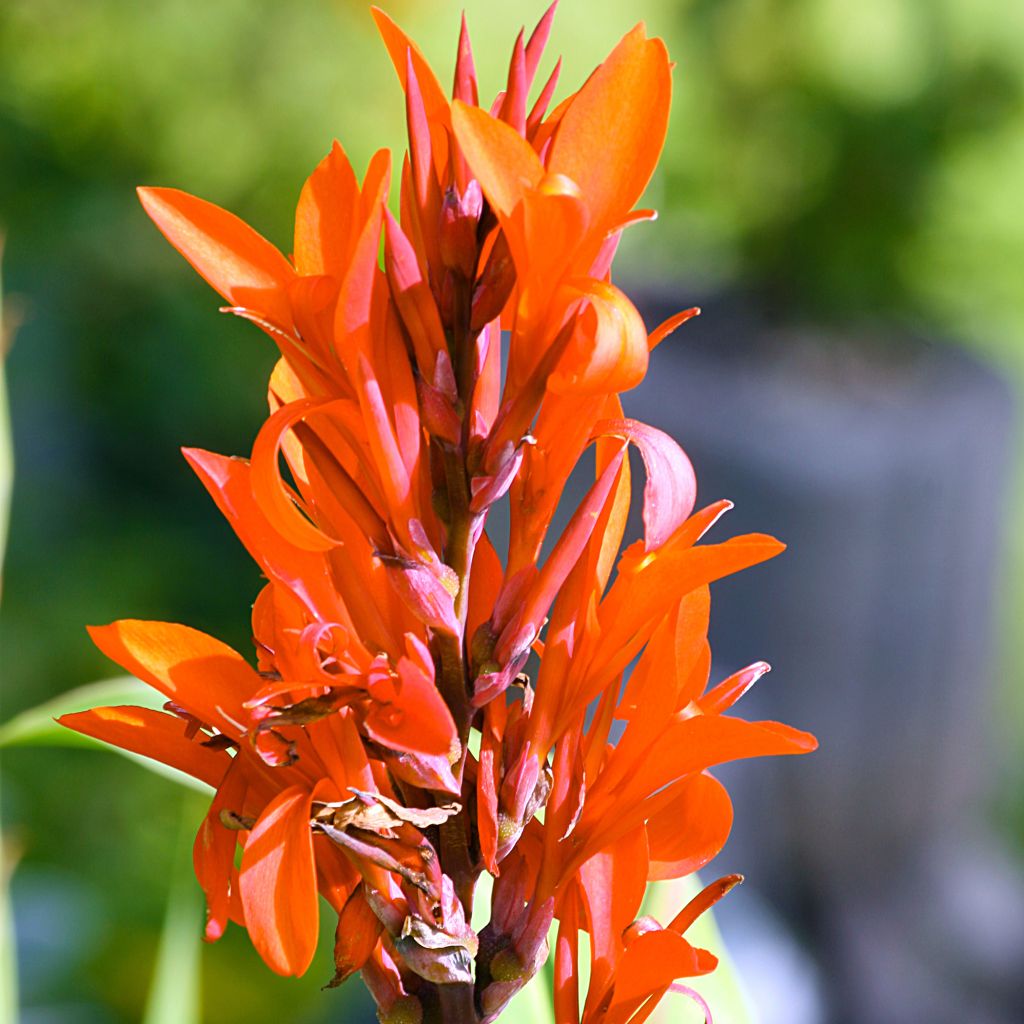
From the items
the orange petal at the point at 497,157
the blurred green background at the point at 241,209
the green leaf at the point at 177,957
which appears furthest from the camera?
the blurred green background at the point at 241,209

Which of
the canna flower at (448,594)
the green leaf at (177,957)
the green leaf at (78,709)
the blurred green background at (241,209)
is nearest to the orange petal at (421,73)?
the canna flower at (448,594)

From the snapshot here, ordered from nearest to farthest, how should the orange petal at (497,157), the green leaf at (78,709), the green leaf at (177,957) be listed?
the orange petal at (497,157), the green leaf at (78,709), the green leaf at (177,957)

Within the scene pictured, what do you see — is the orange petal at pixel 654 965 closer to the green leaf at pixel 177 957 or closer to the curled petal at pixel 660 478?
the curled petal at pixel 660 478

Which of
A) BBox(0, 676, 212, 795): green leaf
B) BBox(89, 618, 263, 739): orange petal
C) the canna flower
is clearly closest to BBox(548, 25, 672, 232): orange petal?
the canna flower

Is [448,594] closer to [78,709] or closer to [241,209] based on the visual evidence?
[78,709]

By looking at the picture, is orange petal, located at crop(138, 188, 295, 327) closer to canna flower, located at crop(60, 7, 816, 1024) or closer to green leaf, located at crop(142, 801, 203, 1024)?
canna flower, located at crop(60, 7, 816, 1024)

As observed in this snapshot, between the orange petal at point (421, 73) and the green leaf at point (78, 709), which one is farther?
the green leaf at point (78, 709)
